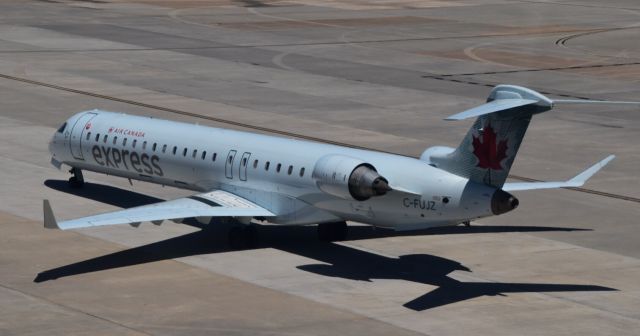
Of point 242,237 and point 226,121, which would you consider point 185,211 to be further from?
point 226,121

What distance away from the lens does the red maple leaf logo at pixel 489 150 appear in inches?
1243

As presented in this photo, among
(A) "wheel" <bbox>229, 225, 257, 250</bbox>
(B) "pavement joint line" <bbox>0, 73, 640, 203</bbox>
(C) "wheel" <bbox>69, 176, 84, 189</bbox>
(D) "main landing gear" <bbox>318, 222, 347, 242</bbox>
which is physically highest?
(B) "pavement joint line" <bbox>0, 73, 640, 203</bbox>

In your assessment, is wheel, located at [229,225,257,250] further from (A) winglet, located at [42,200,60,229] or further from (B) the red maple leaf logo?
(B) the red maple leaf logo

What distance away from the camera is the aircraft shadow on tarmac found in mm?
32062

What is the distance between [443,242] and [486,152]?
5371 mm

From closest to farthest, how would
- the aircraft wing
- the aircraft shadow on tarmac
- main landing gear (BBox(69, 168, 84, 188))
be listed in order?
the aircraft shadow on tarmac → the aircraft wing → main landing gear (BBox(69, 168, 84, 188))

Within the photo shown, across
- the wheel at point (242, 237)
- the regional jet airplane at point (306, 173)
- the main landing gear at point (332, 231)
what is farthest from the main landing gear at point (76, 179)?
the main landing gear at point (332, 231)

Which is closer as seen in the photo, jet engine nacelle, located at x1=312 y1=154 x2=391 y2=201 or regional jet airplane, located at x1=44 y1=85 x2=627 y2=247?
regional jet airplane, located at x1=44 y1=85 x2=627 y2=247

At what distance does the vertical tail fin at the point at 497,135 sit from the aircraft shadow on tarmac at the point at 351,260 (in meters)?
2.60

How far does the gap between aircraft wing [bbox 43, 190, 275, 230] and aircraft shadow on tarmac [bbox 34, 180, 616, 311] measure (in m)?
1.08

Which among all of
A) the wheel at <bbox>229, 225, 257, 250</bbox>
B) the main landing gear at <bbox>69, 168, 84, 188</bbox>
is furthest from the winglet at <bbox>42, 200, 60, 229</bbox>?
the main landing gear at <bbox>69, 168, 84, 188</bbox>

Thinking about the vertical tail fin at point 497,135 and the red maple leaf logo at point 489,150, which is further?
the red maple leaf logo at point 489,150

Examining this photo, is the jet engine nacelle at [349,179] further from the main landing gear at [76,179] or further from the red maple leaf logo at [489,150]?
the main landing gear at [76,179]

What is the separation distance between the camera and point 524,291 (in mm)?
31891
